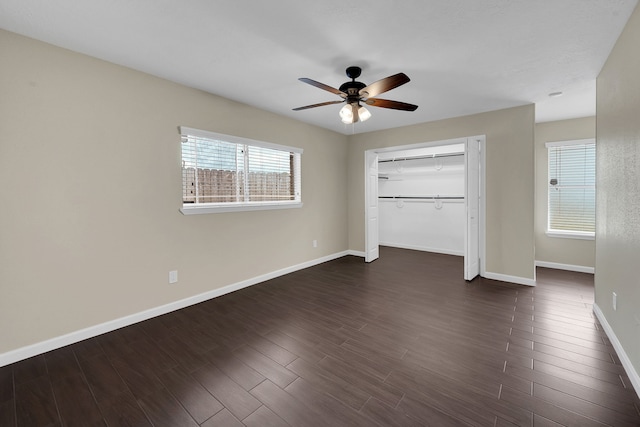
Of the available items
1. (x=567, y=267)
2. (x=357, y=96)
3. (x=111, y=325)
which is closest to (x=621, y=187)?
(x=357, y=96)

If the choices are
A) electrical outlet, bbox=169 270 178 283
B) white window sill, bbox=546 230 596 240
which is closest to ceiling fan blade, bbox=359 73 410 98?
electrical outlet, bbox=169 270 178 283

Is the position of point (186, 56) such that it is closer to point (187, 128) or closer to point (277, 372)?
point (187, 128)

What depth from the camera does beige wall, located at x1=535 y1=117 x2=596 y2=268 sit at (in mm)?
4367

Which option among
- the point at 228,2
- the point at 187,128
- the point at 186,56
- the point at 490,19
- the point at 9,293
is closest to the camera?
the point at 228,2

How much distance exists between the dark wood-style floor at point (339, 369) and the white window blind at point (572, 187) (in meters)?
1.97

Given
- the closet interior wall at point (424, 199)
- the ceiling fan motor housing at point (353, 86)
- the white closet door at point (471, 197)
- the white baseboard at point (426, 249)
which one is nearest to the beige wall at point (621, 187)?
the white closet door at point (471, 197)

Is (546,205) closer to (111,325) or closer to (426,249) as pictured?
(426,249)

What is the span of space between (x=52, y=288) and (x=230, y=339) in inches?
59.7

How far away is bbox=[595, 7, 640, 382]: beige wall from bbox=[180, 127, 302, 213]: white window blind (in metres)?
3.56

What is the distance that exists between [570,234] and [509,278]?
1586 mm

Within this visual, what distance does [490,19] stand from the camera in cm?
194

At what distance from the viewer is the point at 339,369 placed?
78.7 inches

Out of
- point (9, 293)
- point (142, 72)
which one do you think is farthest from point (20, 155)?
point (142, 72)

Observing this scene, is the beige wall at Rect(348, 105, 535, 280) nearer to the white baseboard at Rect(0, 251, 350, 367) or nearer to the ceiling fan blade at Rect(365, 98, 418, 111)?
the ceiling fan blade at Rect(365, 98, 418, 111)
